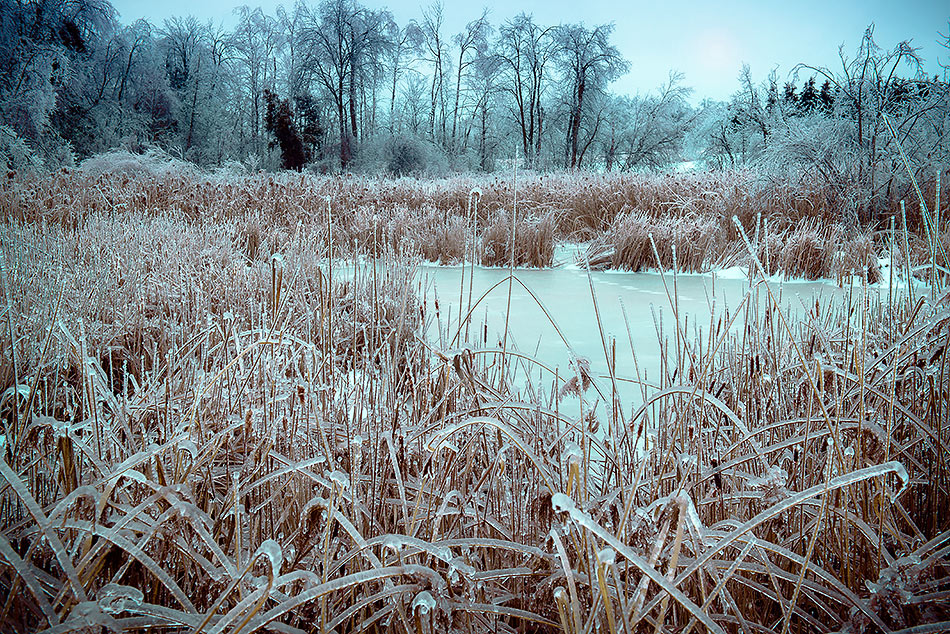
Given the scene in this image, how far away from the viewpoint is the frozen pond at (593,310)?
2322 mm

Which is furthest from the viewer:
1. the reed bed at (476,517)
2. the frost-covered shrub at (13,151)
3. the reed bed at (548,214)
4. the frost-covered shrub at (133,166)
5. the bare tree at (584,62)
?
the bare tree at (584,62)

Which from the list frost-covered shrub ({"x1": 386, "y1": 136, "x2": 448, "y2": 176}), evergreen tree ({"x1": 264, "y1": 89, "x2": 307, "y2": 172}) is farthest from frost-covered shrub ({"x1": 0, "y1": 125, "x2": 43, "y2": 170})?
frost-covered shrub ({"x1": 386, "y1": 136, "x2": 448, "y2": 176})

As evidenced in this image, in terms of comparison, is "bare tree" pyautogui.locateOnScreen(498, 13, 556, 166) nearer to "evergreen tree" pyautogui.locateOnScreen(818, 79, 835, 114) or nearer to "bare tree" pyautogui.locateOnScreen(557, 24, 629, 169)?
"bare tree" pyautogui.locateOnScreen(557, 24, 629, 169)

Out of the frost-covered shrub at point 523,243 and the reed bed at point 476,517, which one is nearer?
the reed bed at point 476,517

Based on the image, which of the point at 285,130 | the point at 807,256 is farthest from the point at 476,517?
the point at 285,130

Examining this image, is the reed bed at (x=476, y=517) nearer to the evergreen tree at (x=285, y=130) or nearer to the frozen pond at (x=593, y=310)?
the frozen pond at (x=593, y=310)

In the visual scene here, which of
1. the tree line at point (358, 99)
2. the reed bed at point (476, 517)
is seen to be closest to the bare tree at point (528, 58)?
the tree line at point (358, 99)

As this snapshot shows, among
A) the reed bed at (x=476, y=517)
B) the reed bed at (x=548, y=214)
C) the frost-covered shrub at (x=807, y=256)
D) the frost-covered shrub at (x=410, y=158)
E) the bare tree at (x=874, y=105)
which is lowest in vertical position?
the reed bed at (x=476, y=517)

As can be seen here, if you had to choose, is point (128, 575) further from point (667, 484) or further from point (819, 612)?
A: point (819, 612)

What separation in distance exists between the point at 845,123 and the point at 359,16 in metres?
21.2

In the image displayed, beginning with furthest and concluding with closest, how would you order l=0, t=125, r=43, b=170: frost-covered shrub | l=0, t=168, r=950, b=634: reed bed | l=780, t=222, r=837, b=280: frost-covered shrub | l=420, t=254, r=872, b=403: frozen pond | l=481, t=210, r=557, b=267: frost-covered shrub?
l=0, t=125, r=43, b=170: frost-covered shrub → l=481, t=210, r=557, b=267: frost-covered shrub → l=780, t=222, r=837, b=280: frost-covered shrub → l=420, t=254, r=872, b=403: frozen pond → l=0, t=168, r=950, b=634: reed bed

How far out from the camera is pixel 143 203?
21.1 feet

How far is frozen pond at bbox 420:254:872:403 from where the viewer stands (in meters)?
2.32

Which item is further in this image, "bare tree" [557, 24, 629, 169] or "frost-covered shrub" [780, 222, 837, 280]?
"bare tree" [557, 24, 629, 169]
